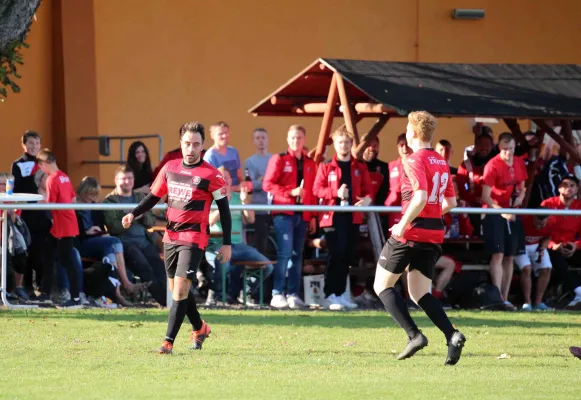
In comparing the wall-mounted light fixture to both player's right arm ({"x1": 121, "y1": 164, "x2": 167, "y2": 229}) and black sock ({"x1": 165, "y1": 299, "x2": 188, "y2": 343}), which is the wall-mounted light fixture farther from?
black sock ({"x1": 165, "y1": 299, "x2": 188, "y2": 343})

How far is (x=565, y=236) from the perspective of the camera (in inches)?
565

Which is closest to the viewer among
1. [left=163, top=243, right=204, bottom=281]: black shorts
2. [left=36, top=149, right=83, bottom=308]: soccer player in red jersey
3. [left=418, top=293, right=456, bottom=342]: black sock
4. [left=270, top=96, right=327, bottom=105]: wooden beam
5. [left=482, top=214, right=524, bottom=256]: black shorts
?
[left=418, top=293, right=456, bottom=342]: black sock

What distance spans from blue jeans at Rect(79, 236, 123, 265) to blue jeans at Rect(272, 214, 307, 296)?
170cm

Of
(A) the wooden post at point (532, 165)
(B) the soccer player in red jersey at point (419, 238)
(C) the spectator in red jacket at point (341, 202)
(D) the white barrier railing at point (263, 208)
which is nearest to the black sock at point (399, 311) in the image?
(B) the soccer player in red jersey at point (419, 238)

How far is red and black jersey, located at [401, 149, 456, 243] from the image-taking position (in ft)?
28.6

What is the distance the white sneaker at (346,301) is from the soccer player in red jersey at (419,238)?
449 cm

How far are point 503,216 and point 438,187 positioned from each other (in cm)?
518

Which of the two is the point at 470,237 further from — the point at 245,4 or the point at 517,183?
the point at 245,4

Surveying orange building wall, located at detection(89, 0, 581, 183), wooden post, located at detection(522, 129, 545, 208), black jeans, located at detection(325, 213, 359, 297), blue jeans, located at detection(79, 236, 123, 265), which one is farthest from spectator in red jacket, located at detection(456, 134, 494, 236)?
orange building wall, located at detection(89, 0, 581, 183)

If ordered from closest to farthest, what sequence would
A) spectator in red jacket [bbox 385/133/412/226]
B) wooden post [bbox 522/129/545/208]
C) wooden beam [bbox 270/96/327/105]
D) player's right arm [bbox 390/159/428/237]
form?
player's right arm [bbox 390/159/428/237] < spectator in red jacket [bbox 385/133/412/226] < wooden post [bbox 522/129/545/208] < wooden beam [bbox 270/96/327/105]

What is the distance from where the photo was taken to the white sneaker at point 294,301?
1354 centimetres

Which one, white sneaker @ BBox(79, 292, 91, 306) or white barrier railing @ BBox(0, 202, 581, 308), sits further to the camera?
white sneaker @ BBox(79, 292, 91, 306)

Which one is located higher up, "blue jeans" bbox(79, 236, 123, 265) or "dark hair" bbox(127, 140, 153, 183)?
"dark hair" bbox(127, 140, 153, 183)

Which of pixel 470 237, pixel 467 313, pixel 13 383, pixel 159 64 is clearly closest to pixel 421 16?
pixel 159 64
